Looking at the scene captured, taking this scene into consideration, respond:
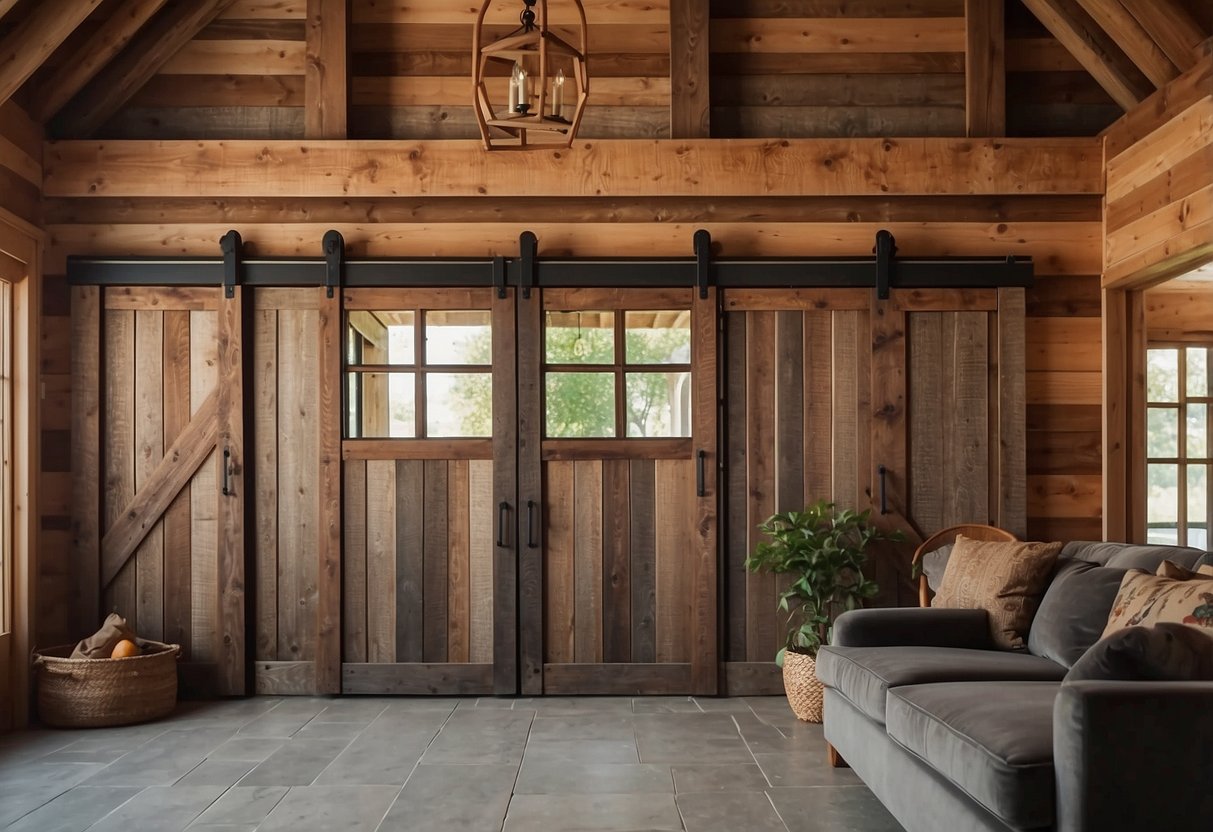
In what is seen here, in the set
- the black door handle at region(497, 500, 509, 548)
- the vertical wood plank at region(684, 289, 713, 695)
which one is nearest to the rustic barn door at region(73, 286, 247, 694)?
the black door handle at region(497, 500, 509, 548)

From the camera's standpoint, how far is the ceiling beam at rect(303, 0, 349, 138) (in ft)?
16.6

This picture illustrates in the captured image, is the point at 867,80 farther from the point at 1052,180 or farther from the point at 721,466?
the point at 721,466

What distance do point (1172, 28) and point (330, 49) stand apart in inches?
156

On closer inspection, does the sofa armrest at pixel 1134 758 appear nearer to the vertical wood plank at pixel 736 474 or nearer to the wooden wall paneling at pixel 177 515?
the vertical wood plank at pixel 736 474

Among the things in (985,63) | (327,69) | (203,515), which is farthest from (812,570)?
(327,69)

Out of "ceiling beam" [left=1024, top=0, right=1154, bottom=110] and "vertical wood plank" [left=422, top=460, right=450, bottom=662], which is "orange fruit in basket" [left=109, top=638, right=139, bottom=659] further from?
"ceiling beam" [left=1024, top=0, right=1154, bottom=110]

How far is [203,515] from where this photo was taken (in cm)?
502

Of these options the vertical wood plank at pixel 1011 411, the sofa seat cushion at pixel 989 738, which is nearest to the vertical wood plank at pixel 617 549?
the vertical wood plank at pixel 1011 411

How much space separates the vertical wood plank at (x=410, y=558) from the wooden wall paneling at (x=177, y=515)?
3.12 ft

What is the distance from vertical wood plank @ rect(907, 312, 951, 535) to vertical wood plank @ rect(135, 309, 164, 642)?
12.5 ft

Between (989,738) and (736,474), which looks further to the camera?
(736,474)

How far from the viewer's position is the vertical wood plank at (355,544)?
500 centimetres

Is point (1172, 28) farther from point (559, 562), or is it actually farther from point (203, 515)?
point (203, 515)

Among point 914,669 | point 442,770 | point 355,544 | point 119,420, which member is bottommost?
point 442,770
